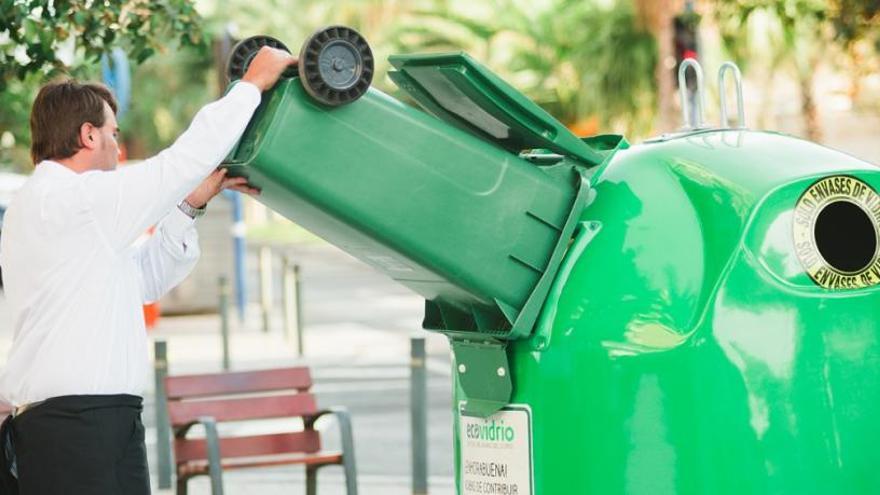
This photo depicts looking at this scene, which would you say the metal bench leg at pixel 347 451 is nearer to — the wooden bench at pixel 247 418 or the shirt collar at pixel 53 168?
the wooden bench at pixel 247 418

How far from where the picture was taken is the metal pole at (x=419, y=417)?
29.7 feet

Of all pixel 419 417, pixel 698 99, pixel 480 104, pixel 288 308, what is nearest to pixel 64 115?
pixel 480 104

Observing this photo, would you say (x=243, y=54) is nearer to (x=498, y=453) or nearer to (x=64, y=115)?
(x=64, y=115)

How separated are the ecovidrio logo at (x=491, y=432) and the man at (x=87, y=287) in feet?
2.98

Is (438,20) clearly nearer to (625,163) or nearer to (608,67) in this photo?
(608,67)

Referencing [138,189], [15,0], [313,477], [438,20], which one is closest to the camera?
[138,189]

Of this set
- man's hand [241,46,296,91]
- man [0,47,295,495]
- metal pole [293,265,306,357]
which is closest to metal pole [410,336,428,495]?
man [0,47,295,495]

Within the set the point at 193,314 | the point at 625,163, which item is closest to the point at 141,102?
the point at 193,314

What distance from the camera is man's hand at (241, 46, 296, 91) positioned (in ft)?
13.5

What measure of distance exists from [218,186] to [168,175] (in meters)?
0.28

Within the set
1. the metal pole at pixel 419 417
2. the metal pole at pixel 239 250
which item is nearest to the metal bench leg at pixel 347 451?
the metal pole at pixel 419 417

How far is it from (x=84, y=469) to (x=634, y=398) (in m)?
1.38

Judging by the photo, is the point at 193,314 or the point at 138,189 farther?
the point at 193,314

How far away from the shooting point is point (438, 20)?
35625mm
